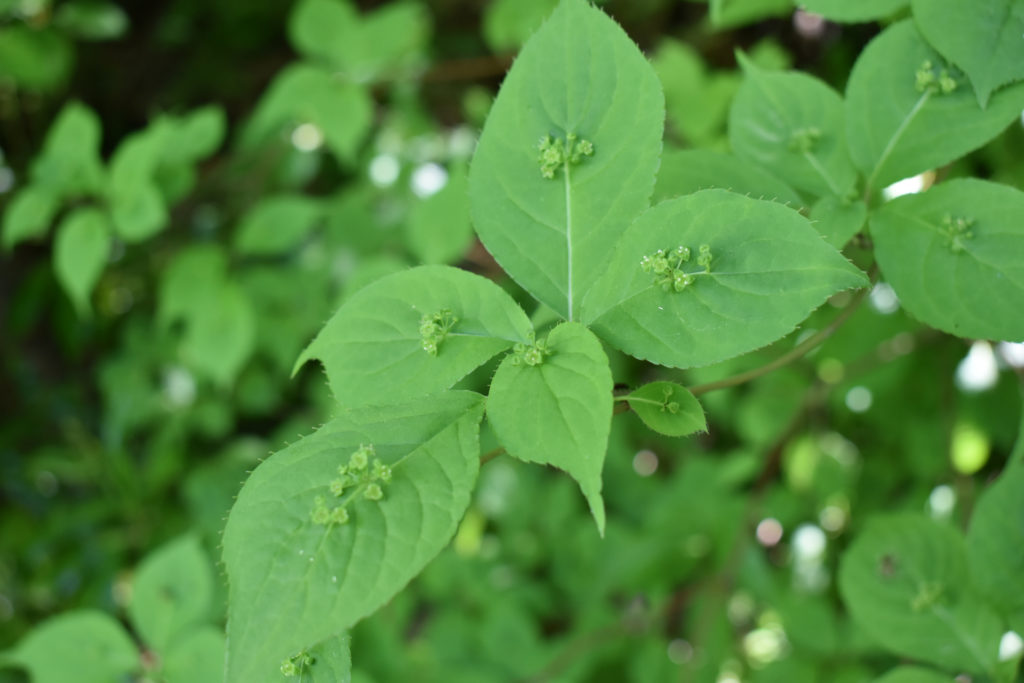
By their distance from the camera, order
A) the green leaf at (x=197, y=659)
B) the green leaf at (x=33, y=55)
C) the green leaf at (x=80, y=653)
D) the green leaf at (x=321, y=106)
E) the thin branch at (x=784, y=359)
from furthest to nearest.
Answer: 1. the green leaf at (x=33, y=55)
2. the green leaf at (x=321, y=106)
3. the green leaf at (x=80, y=653)
4. the green leaf at (x=197, y=659)
5. the thin branch at (x=784, y=359)

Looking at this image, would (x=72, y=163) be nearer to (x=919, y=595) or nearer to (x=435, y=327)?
(x=435, y=327)

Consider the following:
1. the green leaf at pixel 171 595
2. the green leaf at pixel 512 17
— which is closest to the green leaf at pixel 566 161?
the green leaf at pixel 171 595

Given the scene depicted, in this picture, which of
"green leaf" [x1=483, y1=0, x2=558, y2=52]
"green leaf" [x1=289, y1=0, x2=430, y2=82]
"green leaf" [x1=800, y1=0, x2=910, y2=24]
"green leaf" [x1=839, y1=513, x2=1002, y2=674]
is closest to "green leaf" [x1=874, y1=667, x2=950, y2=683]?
"green leaf" [x1=839, y1=513, x2=1002, y2=674]

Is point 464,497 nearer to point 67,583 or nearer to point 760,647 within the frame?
→ point 760,647

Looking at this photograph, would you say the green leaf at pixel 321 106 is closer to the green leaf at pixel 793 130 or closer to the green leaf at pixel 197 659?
the green leaf at pixel 197 659

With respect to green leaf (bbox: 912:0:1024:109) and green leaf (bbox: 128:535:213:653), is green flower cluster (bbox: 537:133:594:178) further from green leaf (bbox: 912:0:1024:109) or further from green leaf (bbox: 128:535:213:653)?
green leaf (bbox: 128:535:213:653)

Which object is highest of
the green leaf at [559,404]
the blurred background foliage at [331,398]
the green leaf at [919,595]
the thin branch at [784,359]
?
the green leaf at [559,404]

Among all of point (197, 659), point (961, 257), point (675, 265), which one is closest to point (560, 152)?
point (675, 265)

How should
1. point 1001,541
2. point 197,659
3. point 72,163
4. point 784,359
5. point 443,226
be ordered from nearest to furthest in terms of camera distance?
point 784,359
point 1001,541
point 197,659
point 443,226
point 72,163
